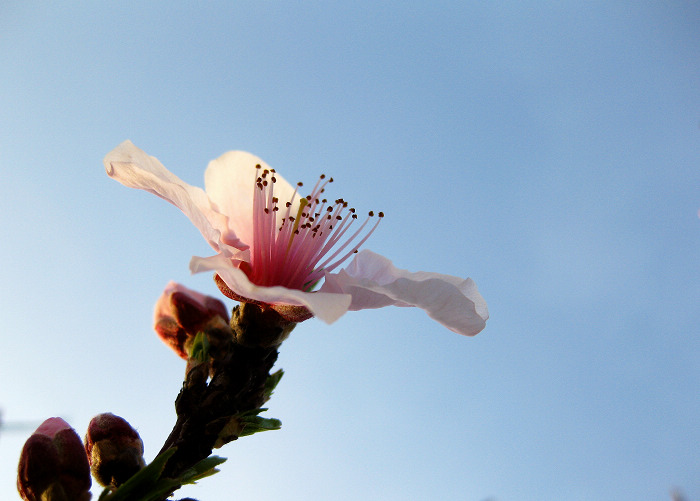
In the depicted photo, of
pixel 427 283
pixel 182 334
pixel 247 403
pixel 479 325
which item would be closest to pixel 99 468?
pixel 247 403

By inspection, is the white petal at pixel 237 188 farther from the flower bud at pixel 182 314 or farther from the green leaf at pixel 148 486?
the green leaf at pixel 148 486

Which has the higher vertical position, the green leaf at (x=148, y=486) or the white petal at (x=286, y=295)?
the white petal at (x=286, y=295)

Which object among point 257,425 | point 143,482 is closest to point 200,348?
point 257,425

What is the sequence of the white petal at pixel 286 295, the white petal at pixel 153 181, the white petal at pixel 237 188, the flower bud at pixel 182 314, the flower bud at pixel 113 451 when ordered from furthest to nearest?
the white petal at pixel 237 188 < the flower bud at pixel 182 314 < the white petal at pixel 153 181 < the flower bud at pixel 113 451 < the white petal at pixel 286 295

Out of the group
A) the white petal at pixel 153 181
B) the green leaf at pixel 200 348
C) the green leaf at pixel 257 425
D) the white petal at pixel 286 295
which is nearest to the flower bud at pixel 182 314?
the green leaf at pixel 200 348

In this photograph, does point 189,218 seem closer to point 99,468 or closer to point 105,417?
point 105,417
